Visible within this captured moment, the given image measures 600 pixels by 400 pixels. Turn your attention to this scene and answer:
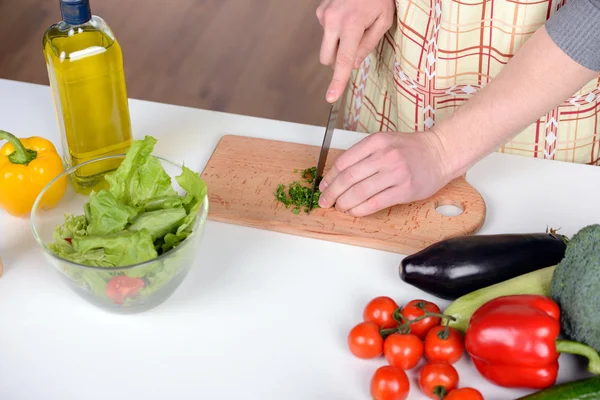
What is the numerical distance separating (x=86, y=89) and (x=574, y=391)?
2.69 feet

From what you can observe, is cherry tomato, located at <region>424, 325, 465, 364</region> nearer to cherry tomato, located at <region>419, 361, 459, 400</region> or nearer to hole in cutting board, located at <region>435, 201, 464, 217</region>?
cherry tomato, located at <region>419, 361, 459, 400</region>

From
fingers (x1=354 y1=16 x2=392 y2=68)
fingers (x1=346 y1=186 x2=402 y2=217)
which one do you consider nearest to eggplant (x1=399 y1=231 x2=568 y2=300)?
fingers (x1=346 y1=186 x2=402 y2=217)

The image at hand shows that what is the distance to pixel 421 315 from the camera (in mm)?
984

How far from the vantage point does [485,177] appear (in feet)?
4.29

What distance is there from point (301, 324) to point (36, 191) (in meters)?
0.48

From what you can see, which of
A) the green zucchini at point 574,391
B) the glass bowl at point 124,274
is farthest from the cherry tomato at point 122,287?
the green zucchini at point 574,391

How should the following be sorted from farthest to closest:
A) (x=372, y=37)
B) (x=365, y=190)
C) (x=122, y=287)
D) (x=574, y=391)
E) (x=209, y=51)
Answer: (x=209, y=51)
(x=372, y=37)
(x=365, y=190)
(x=122, y=287)
(x=574, y=391)

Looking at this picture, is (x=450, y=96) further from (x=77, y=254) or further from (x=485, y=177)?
(x=77, y=254)

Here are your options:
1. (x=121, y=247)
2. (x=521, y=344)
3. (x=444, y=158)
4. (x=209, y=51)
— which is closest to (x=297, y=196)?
(x=444, y=158)

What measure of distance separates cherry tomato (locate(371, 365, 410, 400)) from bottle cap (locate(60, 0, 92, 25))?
66cm

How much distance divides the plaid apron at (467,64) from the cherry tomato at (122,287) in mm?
721

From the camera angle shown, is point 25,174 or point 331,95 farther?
point 331,95

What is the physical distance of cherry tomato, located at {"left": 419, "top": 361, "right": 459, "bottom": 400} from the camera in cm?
90

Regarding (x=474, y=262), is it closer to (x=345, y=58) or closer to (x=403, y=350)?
(x=403, y=350)
